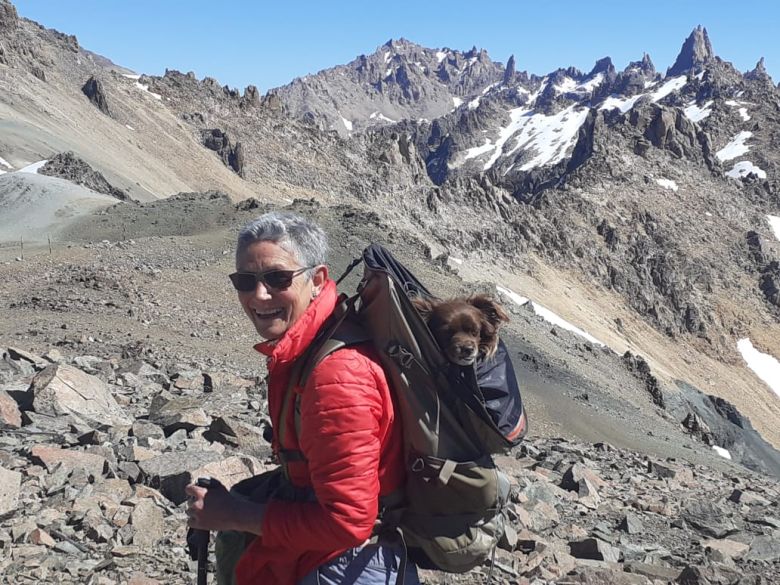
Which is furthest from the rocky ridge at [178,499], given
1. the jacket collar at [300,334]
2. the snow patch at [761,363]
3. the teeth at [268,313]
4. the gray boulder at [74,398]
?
the snow patch at [761,363]

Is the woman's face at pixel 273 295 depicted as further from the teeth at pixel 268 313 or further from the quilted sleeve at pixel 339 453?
the quilted sleeve at pixel 339 453

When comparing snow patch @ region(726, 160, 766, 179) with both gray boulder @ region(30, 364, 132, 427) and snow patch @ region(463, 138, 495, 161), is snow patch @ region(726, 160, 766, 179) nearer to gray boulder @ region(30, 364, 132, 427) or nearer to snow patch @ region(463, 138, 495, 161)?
snow patch @ region(463, 138, 495, 161)

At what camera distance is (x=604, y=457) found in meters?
14.1

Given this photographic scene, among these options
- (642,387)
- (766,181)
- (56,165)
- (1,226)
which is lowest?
(642,387)

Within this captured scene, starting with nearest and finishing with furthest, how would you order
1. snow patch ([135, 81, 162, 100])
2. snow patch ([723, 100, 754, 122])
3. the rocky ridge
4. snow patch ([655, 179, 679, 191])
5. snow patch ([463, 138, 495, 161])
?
the rocky ridge → snow patch ([135, 81, 162, 100]) → snow patch ([655, 179, 679, 191]) → snow patch ([723, 100, 754, 122]) → snow patch ([463, 138, 495, 161])

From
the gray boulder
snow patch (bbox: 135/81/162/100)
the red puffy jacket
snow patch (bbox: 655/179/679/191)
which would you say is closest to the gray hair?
the red puffy jacket

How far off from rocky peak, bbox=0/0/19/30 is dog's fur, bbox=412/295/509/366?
68468 mm

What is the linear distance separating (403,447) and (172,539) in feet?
11.9

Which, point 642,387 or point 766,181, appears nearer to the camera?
point 642,387

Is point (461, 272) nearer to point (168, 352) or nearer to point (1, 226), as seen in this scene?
point (1, 226)

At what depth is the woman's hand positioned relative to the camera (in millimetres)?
2955

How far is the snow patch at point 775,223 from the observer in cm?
8525

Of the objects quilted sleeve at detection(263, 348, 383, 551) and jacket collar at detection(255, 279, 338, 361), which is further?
jacket collar at detection(255, 279, 338, 361)

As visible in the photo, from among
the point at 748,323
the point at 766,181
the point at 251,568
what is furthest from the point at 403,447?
the point at 766,181
